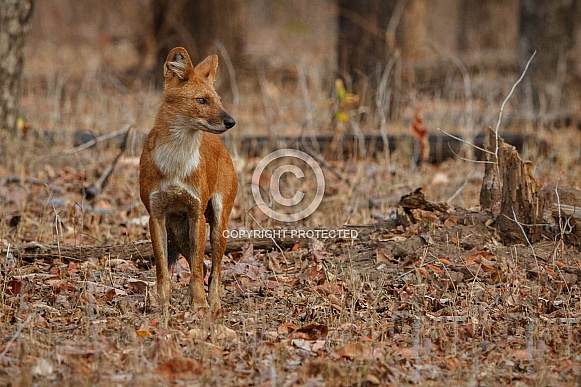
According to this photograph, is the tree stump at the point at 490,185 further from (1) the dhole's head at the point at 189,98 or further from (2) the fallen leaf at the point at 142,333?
(2) the fallen leaf at the point at 142,333

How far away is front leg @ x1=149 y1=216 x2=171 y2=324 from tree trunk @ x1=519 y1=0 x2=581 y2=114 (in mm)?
8428

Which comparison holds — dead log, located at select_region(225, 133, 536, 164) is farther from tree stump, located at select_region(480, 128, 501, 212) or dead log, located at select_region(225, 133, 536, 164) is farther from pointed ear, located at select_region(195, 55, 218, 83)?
pointed ear, located at select_region(195, 55, 218, 83)

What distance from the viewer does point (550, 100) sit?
12398 millimetres

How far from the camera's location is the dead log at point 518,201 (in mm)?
6074

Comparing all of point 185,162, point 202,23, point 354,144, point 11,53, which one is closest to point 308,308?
point 185,162

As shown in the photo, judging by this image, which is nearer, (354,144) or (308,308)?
(308,308)

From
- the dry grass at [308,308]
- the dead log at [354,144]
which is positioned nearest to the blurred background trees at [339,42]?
the dead log at [354,144]

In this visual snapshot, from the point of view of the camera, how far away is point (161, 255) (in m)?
4.93

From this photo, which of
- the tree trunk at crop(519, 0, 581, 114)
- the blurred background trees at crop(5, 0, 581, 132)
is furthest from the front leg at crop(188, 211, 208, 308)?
the tree trunk at crop(519, 0, 581, 114)

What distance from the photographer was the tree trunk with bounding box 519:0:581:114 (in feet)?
40.0

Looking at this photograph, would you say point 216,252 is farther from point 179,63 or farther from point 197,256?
point 179,63

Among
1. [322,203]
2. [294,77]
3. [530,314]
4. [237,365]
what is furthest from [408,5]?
[237,365]

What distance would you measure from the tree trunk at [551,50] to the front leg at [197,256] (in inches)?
327

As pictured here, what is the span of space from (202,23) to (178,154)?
10.4 meters
